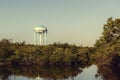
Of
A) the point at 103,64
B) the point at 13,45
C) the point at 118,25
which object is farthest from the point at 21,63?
the point at 118,25

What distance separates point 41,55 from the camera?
72188 millimetres

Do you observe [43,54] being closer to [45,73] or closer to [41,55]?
[41,55]

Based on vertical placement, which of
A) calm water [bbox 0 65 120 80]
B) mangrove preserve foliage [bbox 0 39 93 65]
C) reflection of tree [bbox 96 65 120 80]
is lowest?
calm water [bbox 0 65 120 80]

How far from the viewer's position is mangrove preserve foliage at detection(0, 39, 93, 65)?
233ft

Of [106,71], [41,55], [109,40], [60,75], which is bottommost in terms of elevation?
[60,75]

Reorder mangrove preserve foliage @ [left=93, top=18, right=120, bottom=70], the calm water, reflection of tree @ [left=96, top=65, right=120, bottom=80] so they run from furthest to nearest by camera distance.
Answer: mangrove preserve foliage @ [left=93, top=18, right=120, bottom=70] < reflection of tree @ [left=96, top=65, right=120, bottom=80] < the calm water

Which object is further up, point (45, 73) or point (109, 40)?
point (109, 40)

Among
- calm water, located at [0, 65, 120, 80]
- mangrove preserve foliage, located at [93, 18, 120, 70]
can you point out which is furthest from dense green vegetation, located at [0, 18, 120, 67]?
calm water, located at [0, 65, 120, 80]

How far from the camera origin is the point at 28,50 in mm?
74375

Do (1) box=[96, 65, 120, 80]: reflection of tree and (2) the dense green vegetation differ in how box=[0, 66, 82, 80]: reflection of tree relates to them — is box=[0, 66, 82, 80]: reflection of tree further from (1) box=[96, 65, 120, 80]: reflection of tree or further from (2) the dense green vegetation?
(2) the dense green vegetation

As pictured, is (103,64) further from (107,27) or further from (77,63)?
(77,63)

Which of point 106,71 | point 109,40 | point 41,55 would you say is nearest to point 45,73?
point 106,71

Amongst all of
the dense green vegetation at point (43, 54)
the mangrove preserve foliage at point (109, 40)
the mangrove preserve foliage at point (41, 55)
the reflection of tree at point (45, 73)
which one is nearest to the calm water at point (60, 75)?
the reflection of tree at point (45, 73)

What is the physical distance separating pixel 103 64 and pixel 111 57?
423cm
